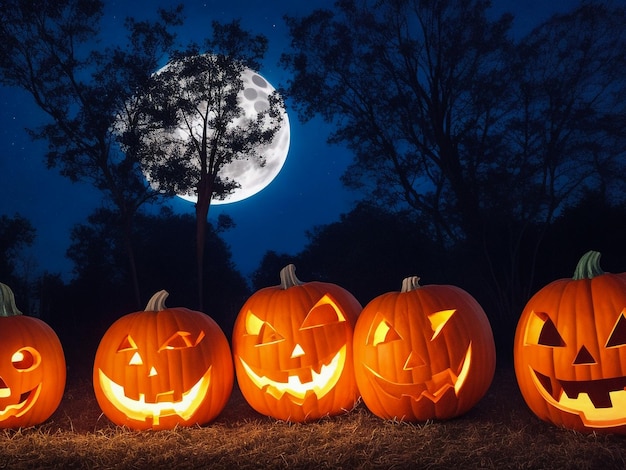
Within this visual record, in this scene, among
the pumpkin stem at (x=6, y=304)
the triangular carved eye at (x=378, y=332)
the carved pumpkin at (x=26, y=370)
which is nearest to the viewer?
the triangular carved eye at (x=378, y=332)

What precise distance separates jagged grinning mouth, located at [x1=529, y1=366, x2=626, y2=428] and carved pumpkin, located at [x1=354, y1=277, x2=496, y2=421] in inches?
20.4

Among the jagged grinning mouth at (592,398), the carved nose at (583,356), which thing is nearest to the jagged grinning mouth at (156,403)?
the jagged grinning mouth at (592,398)

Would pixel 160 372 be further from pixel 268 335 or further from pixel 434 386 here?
pixel 434 386

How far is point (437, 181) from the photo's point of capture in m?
8.89

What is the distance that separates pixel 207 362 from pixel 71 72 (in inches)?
242

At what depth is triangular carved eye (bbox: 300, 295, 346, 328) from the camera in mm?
4289

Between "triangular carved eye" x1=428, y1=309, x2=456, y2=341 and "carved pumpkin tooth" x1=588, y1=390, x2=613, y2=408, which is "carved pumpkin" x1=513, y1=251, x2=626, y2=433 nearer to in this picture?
"carved pumpkin tooth" x1=588, y1=390, x2=613, y2=408

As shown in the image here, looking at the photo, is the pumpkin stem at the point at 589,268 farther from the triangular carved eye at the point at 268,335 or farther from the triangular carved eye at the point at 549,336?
the triangular carved eye at the point at 268,335

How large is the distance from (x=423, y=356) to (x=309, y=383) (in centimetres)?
86

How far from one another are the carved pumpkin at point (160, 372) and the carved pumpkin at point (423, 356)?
3.64ft

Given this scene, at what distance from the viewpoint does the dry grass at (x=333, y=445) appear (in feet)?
10.4

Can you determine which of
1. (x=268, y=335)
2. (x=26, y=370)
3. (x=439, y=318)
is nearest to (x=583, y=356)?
(x=439, y=318)

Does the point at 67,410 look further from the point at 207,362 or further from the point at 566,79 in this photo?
the point at 566,79

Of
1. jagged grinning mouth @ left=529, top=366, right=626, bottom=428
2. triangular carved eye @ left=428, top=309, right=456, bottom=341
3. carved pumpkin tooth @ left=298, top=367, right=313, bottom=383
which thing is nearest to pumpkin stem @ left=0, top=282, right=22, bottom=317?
carved pumpkin tooth @ left=298, top=367, right=313, bottom=383
